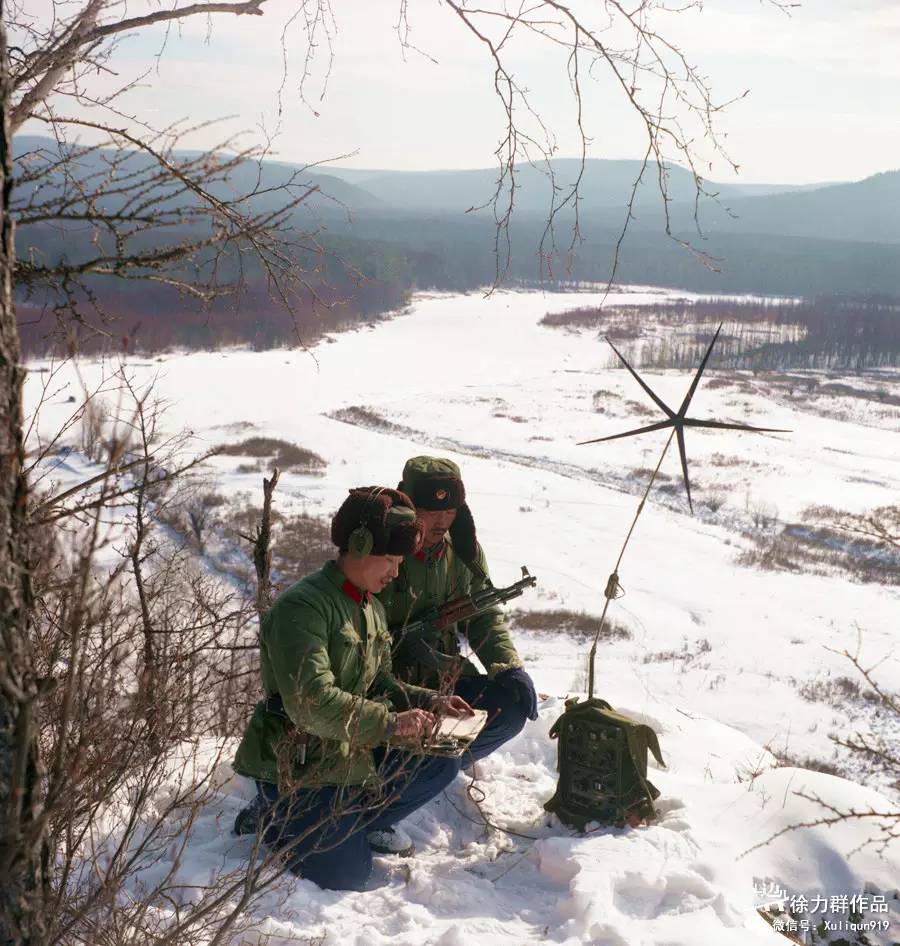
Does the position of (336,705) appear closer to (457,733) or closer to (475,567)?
(457,733)

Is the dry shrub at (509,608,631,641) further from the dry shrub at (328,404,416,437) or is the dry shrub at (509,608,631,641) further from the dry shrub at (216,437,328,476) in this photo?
the dry shrub at (328,404,416,437)

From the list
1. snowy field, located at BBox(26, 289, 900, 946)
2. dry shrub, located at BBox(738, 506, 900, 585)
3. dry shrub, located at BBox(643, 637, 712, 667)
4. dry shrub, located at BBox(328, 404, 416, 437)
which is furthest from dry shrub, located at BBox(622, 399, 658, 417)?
dry shrub, located at BBox(643, 637, 712, 667)

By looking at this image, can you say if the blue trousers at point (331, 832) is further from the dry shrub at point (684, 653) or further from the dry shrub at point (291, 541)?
the dry shrub at point (291, 541)

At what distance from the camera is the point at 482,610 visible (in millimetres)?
3967

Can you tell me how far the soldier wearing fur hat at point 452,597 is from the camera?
13.0ft

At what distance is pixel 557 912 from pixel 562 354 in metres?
64.4

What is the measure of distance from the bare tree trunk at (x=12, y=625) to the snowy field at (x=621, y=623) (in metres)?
0.39

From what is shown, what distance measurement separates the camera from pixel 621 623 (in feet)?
61.1

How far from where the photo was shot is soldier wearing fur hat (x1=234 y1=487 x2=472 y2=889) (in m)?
3.02

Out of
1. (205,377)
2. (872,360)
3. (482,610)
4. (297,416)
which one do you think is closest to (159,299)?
(205,377)

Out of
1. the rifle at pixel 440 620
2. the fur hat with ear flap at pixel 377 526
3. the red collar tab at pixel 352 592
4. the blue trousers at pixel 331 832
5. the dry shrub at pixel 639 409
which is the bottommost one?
the dry shrub at pixel 639 409

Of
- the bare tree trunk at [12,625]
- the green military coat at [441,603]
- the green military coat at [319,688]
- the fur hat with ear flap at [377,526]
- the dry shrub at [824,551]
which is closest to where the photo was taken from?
the bare tree trunk at [12,625]

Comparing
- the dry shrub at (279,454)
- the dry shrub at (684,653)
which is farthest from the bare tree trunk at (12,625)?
the dry shrub at (279,454)

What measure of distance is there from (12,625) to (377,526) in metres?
1.55
